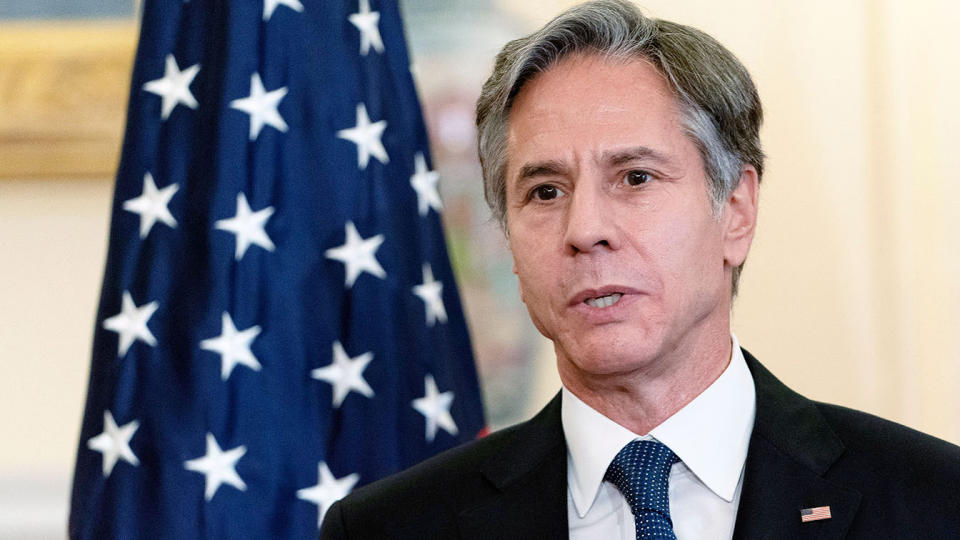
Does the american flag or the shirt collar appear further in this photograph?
the american flag

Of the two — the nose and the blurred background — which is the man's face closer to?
the nose

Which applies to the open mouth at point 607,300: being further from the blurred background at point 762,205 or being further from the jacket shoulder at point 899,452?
the blurred background at point 762,205

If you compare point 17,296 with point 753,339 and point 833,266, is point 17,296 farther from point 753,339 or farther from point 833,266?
point 833,266

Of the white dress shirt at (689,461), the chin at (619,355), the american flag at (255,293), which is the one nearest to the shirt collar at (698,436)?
the white dress shirt at (689,461)

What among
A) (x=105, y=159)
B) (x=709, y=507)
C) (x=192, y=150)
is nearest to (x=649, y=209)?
(x=709, y=507)

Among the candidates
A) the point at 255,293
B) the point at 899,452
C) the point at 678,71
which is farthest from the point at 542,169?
the point at 255,293

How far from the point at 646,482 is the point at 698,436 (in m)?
0.12

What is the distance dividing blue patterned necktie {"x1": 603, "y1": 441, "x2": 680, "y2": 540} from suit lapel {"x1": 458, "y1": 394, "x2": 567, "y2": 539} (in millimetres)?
108

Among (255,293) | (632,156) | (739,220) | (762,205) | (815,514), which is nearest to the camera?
(815,514)

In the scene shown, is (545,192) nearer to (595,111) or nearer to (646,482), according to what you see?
(595,111)

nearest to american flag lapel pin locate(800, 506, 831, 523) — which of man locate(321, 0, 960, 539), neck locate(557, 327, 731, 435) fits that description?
man locate(321, 0, 960, 539)

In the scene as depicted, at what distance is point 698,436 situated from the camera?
1754 millimetres

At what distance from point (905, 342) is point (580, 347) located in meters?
1.57

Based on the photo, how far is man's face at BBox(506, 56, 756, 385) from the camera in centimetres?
172
